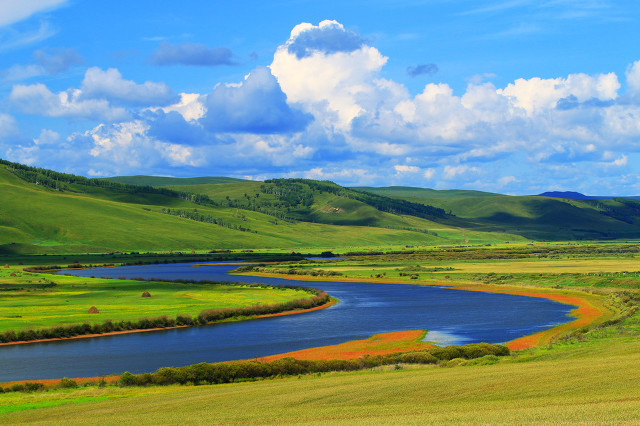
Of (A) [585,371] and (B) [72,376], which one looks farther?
(B) [72,376]

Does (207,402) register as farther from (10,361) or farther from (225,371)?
(10,361)

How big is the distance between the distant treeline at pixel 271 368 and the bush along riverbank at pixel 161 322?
25.7m

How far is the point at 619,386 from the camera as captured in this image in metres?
25.7

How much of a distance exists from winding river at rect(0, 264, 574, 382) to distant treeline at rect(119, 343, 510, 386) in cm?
801

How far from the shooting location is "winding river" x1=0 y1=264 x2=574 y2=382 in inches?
1982

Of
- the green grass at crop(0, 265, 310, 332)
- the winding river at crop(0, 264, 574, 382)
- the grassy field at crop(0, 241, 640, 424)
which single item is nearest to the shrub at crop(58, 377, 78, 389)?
the grassy field at crop(0, 241, 640, 424)

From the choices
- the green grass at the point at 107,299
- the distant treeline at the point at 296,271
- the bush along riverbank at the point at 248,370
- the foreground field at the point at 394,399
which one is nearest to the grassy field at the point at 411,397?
the foreground field at the point at 394,399

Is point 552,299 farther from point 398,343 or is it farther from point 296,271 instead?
point 296,271

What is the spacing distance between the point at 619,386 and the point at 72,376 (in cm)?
3727

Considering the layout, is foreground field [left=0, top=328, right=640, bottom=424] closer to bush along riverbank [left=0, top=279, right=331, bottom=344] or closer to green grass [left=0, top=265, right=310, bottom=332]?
bush along riverbank [left=0, top=279, right=331, bottom=344]

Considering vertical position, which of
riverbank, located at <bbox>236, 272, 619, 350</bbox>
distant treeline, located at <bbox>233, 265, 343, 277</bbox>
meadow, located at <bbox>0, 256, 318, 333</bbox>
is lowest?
meadow, located at <bbox>0, 256, 318, 333</bbox>

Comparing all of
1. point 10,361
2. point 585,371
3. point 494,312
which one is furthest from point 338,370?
point 494,312

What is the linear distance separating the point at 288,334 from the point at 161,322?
15995 mm

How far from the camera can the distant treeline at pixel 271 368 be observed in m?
39.6
